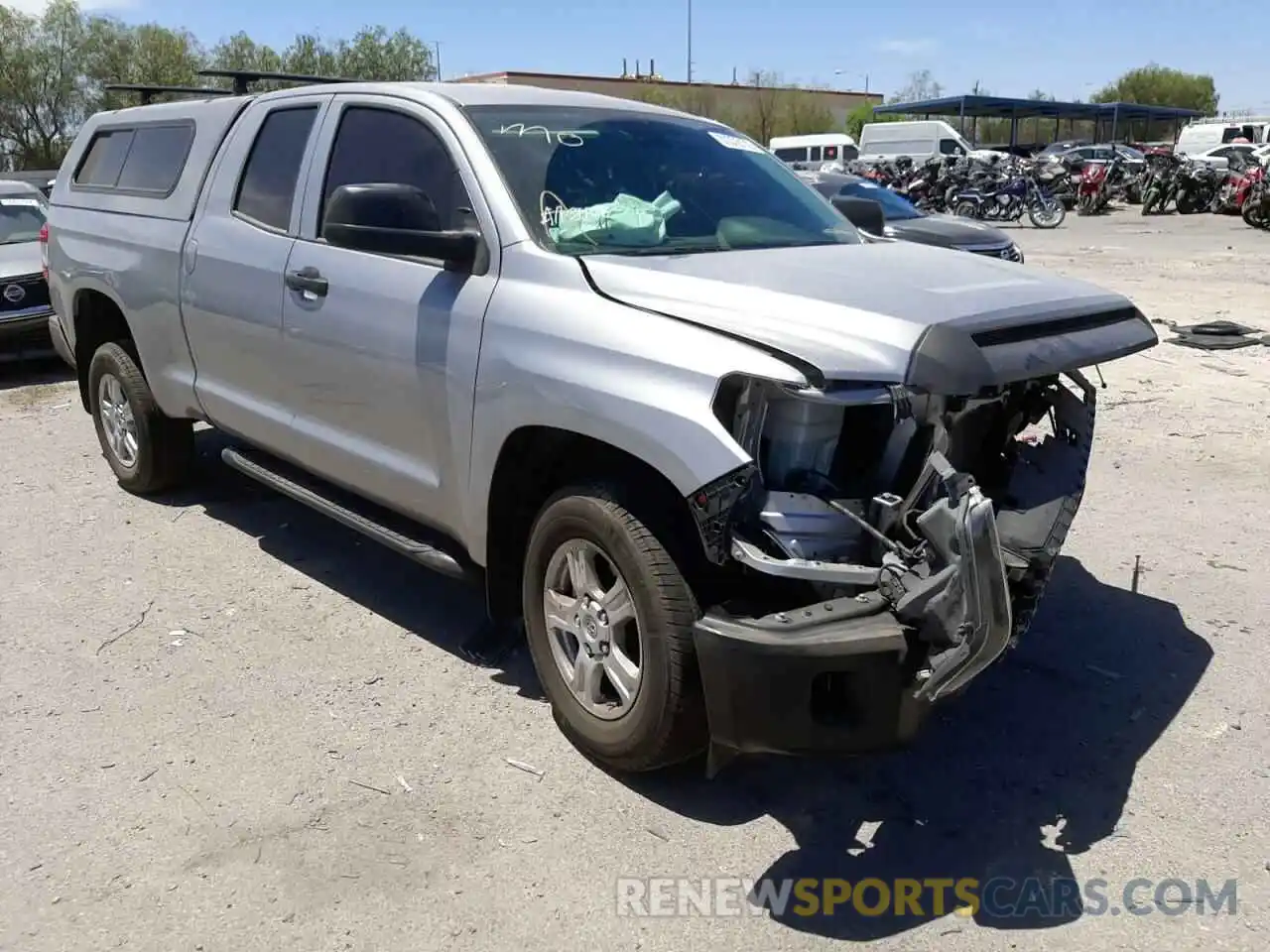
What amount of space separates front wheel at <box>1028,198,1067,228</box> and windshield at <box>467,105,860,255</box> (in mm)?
23762

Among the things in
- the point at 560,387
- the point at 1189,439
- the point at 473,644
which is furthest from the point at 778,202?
the point at 1189,439

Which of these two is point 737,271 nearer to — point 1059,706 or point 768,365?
point 768,365

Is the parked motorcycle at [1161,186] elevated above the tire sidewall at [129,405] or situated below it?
→ above

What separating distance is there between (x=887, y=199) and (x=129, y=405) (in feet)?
33.3

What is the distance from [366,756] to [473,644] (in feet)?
2.49

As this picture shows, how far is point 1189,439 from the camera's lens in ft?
22.7

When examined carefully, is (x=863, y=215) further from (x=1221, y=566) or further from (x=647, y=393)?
(x=647, y=393)

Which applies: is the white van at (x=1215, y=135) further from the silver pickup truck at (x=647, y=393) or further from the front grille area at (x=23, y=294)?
the silver pickup truck at (x=647, y=393)

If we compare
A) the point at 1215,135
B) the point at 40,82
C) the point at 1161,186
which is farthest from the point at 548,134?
the point at 40,82

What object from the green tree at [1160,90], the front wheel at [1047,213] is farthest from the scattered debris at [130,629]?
the green tree at [1160,90]

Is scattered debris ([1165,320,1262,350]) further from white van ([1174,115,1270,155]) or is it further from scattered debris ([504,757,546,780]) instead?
white van ([1174,115,1270,155])

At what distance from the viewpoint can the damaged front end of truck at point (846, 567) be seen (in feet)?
8.80

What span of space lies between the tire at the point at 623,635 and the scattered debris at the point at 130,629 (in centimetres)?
191

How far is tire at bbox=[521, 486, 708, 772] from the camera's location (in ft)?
10.0
